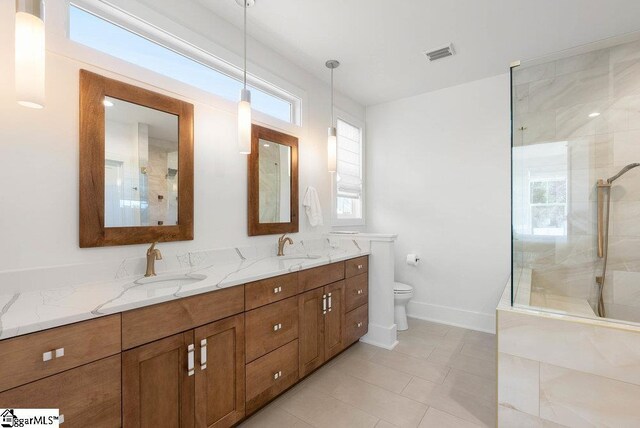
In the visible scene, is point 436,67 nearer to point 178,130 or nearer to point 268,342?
point 178,130

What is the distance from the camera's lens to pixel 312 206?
288cm

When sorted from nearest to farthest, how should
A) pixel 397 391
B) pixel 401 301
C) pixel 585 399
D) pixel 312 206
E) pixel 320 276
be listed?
pixel 585 399 → pixel 397 391 → pixel 320 276 → pixel 312 206 → pixel 401 301

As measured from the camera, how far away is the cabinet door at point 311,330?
2039 millimetres

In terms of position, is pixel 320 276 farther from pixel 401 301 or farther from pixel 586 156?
pixel 586 156

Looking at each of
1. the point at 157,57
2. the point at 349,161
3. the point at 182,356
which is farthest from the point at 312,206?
the point at 182,356

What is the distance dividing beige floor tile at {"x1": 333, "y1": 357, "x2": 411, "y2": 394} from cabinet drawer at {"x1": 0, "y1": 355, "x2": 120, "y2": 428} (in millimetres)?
1620

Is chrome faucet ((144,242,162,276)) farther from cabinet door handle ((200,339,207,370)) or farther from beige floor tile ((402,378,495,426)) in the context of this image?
beige floor tile ((402,378,495,426))

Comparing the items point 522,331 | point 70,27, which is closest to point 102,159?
point 70,27

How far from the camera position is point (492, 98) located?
10.1 feet

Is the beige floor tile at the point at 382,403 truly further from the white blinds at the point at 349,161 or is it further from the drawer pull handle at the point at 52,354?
the white blinds at the point at 349,161

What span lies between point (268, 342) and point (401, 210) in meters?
2.47

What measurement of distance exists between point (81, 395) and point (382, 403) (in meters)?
1.65

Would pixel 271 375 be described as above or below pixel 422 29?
below

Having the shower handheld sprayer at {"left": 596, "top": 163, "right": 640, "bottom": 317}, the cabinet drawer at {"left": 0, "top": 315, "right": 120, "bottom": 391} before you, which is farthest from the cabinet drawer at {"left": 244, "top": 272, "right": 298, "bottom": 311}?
the shower handheld sprayer at {"left": 596, "top": 163, "right": 640, "bottom": 317}
